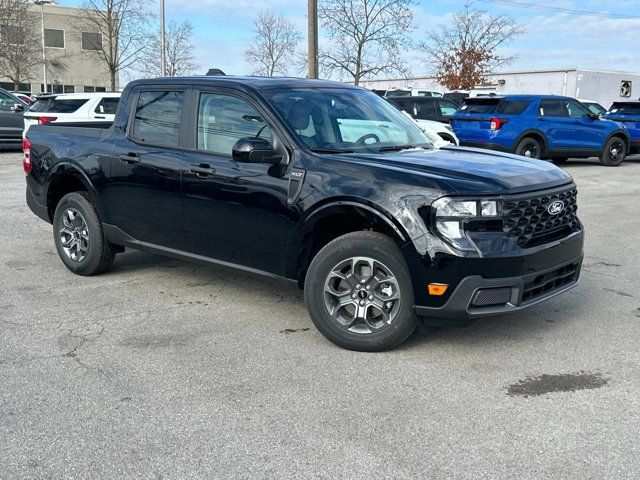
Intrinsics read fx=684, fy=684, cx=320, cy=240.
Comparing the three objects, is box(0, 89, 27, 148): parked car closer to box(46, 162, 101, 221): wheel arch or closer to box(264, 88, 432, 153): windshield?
→ box(46, 162, 101, 221): wheel arch

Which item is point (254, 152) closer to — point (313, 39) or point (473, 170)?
point (473, 170)

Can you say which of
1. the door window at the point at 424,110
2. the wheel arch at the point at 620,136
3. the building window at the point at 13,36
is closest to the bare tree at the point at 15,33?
the building window at the point at 13,36

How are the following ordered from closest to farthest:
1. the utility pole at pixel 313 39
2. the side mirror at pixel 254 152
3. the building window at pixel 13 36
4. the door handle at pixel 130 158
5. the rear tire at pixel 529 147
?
1. the side mirror at pixel 254 152
2. the door handle at pixel 130 158
3. the rear tire at pixel 529 147
4. the utility pole at pixel 313 39
5. the building window at pixel 13 36

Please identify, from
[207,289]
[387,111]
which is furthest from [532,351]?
[207,289]

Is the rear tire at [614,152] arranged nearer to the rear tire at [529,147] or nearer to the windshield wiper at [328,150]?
the rear tire at [529,147]

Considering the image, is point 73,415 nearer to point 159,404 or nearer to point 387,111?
point 159,404

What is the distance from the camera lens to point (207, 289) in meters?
5.94

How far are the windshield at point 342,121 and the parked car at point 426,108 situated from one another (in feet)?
43.9

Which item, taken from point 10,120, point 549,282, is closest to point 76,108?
point 10,120

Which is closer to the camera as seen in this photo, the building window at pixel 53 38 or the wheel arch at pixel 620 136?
the wheel arch at pixel 620 136

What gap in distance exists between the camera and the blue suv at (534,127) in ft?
53.0

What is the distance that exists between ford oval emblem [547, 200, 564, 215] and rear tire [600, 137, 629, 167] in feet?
46.9

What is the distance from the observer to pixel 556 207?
4516mm

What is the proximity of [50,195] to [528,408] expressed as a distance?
16.3 ft
